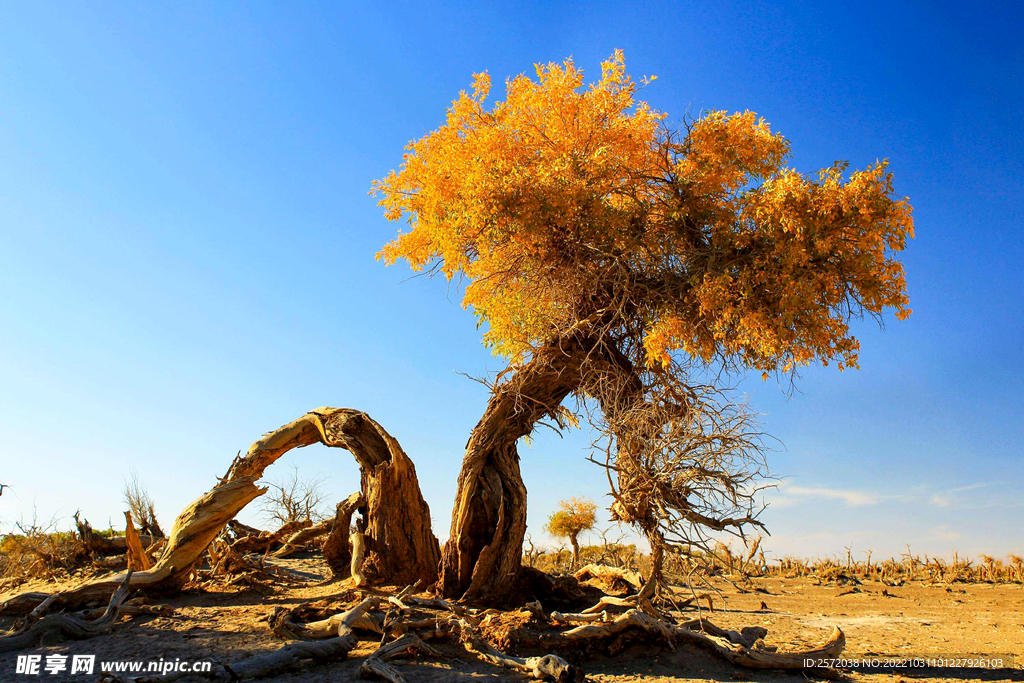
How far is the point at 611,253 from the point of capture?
979 cm

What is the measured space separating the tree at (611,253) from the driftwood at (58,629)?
16.9 feet

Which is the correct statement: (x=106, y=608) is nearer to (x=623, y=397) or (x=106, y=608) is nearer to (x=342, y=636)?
(x=342, y=636)

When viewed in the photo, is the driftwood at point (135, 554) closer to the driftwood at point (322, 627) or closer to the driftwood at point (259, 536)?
the driftwood at point (259, 536)

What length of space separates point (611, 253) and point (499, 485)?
4290 millimetres

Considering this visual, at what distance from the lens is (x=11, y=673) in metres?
7.91

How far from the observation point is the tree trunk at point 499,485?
10.4 meters

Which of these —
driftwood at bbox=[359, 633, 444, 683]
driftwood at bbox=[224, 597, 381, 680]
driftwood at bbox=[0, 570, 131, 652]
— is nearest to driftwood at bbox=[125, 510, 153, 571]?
driftwood at bbox=[0, 570, 131, 652]

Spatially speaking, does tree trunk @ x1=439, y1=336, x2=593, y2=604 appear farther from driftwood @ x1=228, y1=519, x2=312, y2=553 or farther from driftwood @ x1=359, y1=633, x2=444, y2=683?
driftwood @ x1=228, y1=519, x2=312, y2=553

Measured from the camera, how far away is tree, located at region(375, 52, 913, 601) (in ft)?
28.3

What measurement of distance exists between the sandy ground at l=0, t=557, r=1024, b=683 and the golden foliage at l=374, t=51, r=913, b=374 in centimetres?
408

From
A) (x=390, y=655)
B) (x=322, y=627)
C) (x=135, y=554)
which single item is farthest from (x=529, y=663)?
(x=135, y=554)

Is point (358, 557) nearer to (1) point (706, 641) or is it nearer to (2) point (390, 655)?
(2) point (390, 655)

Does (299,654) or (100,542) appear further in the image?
(100,542)

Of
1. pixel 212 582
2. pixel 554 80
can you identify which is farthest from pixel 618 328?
pixel 212 582
